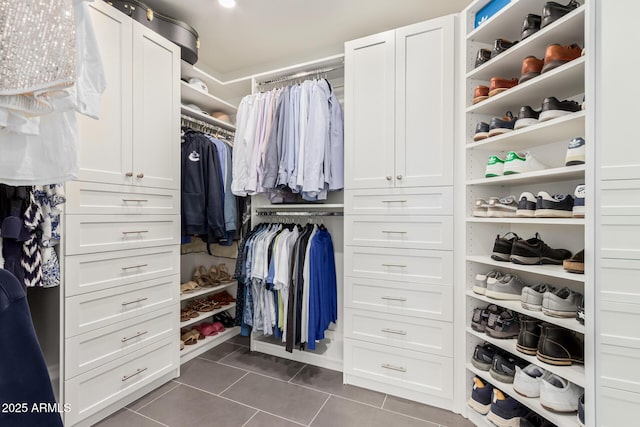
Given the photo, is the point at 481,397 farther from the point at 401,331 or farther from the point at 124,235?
the point at 124,235

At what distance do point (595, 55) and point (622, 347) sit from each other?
1059mm

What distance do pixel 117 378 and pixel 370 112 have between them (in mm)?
2111

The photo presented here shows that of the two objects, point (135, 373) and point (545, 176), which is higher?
point (545, 176)

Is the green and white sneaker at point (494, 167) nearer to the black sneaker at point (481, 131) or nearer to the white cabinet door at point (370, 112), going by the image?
the black sneaker at point (481, 131)

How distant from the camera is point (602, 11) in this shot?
107 cm

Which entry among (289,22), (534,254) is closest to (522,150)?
(534,254)

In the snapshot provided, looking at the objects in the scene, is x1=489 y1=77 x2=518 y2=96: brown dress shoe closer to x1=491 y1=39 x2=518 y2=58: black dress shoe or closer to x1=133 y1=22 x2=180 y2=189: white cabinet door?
x1=491 y1=39 x2=518 y2=58: black dress shoe

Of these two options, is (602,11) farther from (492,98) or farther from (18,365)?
(18,365)

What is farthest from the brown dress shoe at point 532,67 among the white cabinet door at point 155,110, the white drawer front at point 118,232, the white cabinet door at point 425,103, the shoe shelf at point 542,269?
the white drawer front at point 118,232

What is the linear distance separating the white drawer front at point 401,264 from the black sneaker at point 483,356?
36 cm

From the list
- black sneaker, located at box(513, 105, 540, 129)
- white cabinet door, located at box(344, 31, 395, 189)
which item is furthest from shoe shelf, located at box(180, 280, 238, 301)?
black sneaker, located at box(513, 105, 540, 129)

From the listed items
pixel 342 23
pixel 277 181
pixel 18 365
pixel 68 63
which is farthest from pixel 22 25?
pixel 342 23

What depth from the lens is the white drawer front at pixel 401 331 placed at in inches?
65.2

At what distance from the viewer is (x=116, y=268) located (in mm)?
1586
